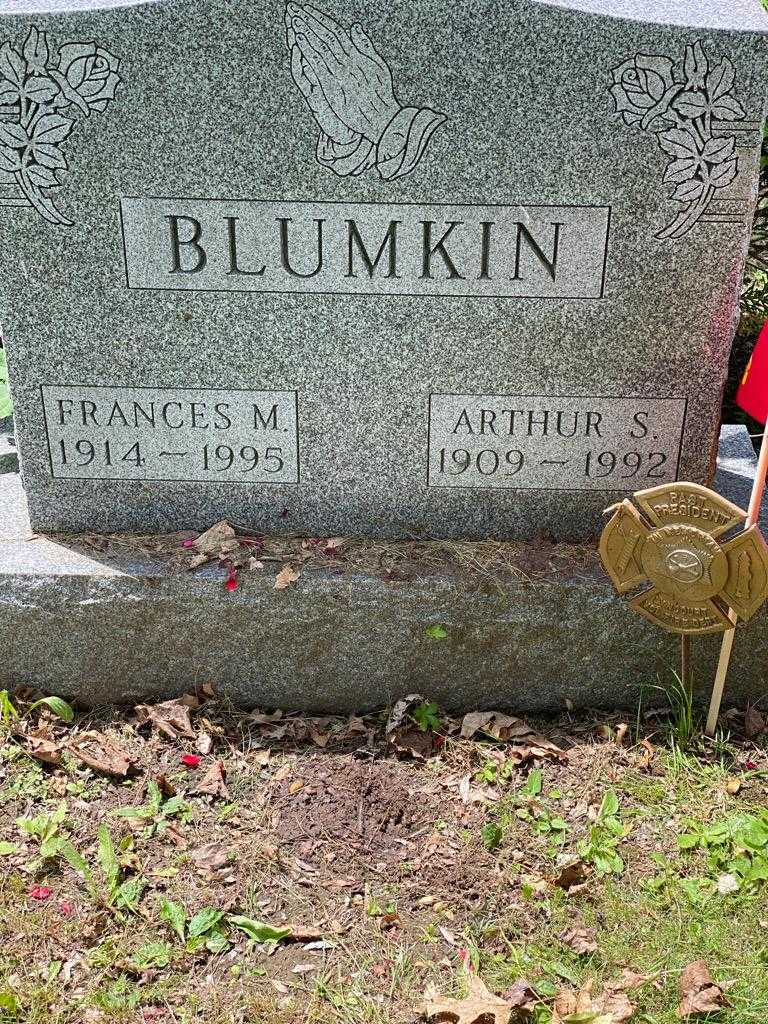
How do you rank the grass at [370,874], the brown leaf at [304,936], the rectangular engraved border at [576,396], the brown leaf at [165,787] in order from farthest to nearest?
the rectangular engraved border at [576,396] → the brown leaf at [165,787] → the brown leaf at [304,936] → the grass at [370,874]

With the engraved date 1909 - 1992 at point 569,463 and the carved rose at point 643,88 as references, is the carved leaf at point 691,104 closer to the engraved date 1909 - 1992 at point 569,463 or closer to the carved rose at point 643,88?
the carved rose at point 643,88

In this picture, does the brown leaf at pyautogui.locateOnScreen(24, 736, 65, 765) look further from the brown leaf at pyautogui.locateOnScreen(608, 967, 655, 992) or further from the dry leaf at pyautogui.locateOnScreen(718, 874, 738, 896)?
the dry leaf at pyautogui.locateOnScreen(718, 874, 738, 896)

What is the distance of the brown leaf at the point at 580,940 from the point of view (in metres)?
2.25

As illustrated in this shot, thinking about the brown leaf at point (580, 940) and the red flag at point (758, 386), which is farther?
the red flag at point (758, 386)

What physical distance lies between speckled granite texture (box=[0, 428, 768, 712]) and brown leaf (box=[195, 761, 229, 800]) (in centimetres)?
34

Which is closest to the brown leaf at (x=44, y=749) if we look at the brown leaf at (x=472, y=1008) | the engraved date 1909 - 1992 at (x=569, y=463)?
the brown leaf at (x=472, y=1008)

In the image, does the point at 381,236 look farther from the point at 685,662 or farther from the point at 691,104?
the point at 685,662

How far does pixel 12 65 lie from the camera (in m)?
2.79

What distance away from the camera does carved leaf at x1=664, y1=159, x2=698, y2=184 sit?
9.23ft

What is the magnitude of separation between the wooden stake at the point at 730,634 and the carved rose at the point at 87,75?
211 centimetres

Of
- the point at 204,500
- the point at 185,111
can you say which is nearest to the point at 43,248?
the point at 185,111

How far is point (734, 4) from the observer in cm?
283

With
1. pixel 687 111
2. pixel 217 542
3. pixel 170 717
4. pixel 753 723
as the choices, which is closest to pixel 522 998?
pixel 753 723

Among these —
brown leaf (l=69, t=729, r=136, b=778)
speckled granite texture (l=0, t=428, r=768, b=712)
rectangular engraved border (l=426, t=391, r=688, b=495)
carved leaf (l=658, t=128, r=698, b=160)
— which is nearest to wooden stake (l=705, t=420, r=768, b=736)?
speckled granite texture (l=0, t=428, r=768, b=712)
